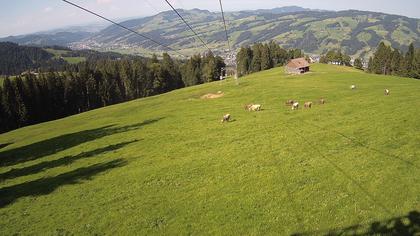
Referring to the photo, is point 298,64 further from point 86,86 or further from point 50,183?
point 50,183

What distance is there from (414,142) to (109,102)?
11501 centimetres

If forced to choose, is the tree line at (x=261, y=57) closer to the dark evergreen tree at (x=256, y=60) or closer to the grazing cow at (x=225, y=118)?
the dark evergreen tree at (x=256, y=60)

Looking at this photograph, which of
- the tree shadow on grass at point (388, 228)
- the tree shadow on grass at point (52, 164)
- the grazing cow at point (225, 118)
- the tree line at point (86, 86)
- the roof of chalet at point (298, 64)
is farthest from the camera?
the roof of chalet at point (298, 64)

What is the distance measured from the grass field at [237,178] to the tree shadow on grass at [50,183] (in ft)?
0.43

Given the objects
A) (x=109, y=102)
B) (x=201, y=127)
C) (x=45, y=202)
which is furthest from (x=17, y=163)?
(x=109, y=102)

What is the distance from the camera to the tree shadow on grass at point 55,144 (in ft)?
142

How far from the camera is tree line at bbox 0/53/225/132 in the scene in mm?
101062

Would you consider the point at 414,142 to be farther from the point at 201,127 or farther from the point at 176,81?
the point at 176,81

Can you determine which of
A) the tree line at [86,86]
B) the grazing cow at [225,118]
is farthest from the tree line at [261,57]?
the grazing cow at [225,118]

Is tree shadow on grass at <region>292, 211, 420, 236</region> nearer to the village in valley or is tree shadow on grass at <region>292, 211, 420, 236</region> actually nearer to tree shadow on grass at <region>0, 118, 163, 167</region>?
the village in valley

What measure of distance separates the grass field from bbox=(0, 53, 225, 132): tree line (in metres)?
63.6

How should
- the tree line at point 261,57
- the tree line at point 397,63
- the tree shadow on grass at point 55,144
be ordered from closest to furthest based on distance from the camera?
the tree shadow on grass at point 55,144 → the tree line at point 397,63 → the tree line at point 261,57

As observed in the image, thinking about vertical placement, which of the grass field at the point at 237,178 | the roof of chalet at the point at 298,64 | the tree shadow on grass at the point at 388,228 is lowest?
the roof of chalet at the point at 298,64

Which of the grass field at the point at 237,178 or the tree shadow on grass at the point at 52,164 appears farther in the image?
the tree shadow on grass at the point at 52,164
